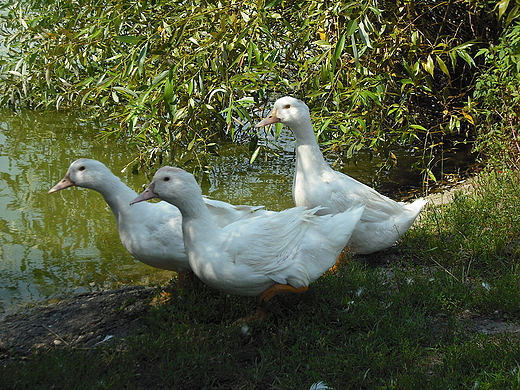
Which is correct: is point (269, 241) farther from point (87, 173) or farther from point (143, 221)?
point (87, 173)

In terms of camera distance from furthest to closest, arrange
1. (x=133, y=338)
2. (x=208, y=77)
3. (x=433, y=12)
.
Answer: (x=433, y=12)
(x=208, y=77)
(x=133, y=338)

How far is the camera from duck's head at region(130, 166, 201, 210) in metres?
3.70

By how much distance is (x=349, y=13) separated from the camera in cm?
442

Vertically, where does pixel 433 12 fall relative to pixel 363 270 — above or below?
above

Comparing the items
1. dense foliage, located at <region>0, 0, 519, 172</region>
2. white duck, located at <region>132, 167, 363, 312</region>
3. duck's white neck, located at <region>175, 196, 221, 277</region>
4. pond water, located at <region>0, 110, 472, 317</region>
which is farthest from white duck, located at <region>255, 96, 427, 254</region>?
pond water, located at <region>0, 110, 472, 317</region>

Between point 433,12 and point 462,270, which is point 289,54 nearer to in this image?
point 433,12

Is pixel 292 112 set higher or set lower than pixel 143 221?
higher

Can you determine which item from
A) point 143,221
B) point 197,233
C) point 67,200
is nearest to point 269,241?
point 197,233

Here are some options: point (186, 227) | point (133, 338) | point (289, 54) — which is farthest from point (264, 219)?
point (289, 54)

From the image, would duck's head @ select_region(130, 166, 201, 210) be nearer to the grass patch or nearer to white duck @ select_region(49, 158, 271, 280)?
white duck @ select_region(49, 158, 271, 280)

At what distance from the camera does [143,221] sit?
419 cm

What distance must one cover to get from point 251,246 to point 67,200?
4.20 meters

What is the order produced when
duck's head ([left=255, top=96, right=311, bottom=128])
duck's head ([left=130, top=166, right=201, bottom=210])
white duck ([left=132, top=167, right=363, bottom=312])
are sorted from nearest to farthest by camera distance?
white duck ([left=132, top=167, right=363, bottom=312]), duck's head ([left=130, top=166, right=201, bottom=210]), duck's head ([left=255, top=96, right=311, bottom=128])

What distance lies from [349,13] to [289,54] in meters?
2.38
